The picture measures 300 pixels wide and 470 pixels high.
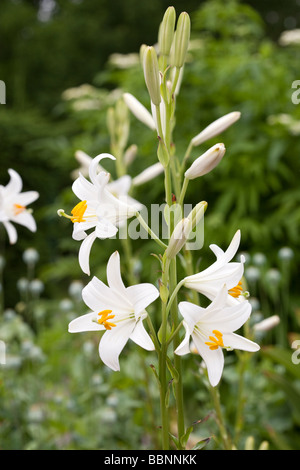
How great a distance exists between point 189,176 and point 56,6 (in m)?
8.84

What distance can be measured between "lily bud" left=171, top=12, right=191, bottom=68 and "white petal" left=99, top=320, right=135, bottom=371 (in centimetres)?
34

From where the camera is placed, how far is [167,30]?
25.4 inches

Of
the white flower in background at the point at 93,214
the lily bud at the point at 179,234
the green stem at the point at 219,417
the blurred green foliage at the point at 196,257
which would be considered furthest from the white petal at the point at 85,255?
the green stem at the point at 219,417

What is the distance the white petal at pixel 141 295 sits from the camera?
563mm

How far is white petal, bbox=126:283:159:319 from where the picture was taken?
56 cm

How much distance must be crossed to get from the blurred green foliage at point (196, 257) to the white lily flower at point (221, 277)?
17 centimetres

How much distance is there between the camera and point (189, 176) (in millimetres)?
646

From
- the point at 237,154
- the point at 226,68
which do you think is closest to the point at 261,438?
the point at 237,154

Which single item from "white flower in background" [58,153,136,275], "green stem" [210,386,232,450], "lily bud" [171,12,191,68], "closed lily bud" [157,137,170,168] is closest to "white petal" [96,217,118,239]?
"white flower in background" [58,153,136,275]

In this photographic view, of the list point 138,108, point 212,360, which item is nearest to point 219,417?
point 212,360

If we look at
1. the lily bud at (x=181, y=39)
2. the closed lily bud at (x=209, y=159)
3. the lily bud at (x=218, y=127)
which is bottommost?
the closed lily bud at (x=209, y=159)

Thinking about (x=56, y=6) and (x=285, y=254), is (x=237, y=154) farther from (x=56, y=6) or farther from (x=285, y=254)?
(x=56, y=6)

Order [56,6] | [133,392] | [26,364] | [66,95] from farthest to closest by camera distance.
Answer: [56,6]
[66,95]
[26,364]
[133,392]

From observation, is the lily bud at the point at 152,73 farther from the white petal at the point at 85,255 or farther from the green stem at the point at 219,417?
the green stem at the point at 219,417
